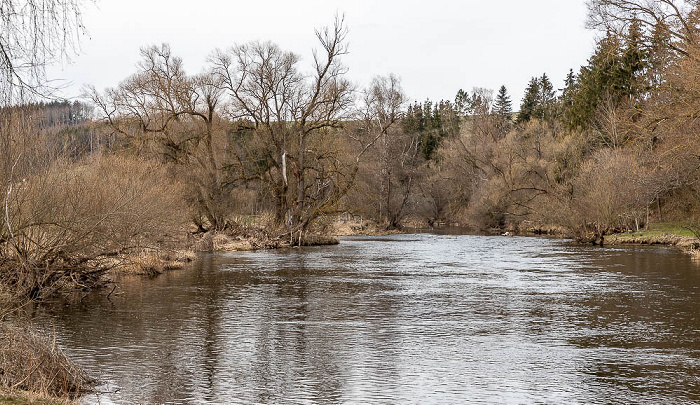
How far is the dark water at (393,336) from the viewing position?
10.9 meters

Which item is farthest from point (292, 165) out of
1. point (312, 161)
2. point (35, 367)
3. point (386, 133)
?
point (35, 367)

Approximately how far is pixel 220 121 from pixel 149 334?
34172mm

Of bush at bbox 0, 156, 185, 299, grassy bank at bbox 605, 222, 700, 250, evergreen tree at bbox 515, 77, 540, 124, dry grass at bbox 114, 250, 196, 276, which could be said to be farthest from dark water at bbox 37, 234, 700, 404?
evergreen tree at bbox 515, 77, 540, 124

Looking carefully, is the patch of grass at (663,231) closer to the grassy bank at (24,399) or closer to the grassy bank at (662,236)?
the grassy bank at (662,236)

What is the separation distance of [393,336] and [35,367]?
7.90 metres

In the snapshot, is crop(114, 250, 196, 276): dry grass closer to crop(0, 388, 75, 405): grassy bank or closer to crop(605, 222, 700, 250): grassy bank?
crop(0, 388, 75, 405): grassy bank

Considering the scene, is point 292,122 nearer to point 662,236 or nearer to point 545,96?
point 662,236

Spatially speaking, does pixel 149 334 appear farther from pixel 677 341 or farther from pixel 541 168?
pixel 541 168

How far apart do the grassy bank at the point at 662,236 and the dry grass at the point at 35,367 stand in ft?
116

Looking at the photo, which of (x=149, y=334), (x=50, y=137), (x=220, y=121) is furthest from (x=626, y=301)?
(x=220, y=121)

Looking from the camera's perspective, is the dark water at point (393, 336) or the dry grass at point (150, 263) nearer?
the dark water at point (393, 336)

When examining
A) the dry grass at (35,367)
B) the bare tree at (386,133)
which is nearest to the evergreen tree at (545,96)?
the bare tree at (386,133)

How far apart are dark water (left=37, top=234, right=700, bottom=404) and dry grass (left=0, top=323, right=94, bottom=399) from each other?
0.55m

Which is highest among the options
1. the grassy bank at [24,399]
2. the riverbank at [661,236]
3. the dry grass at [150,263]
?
the riverbank at [661,236]
